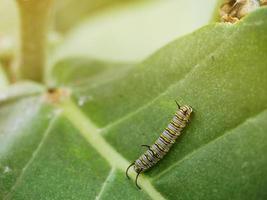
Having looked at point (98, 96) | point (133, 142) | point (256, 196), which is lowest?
point (256, 196)

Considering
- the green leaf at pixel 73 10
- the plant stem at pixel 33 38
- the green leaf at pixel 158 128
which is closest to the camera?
the green leaf at pixel 158 128

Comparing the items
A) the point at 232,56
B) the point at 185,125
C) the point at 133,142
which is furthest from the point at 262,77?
the point at 133,142

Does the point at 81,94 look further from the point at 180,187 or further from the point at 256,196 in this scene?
the point at 256,196

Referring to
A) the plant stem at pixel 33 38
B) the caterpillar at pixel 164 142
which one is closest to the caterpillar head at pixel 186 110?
the caterpillar at pixel 164 142

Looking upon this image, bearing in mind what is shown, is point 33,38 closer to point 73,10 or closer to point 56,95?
point 56,95

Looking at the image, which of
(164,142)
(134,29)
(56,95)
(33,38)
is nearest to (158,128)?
(164,142)

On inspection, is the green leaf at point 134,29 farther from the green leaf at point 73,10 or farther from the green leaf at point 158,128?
the green leaf at point 158,128

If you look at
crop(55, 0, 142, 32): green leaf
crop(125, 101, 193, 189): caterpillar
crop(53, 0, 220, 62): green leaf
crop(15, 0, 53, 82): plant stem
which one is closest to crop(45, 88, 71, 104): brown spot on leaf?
crop(15, 0, 53, 82): plant stem
